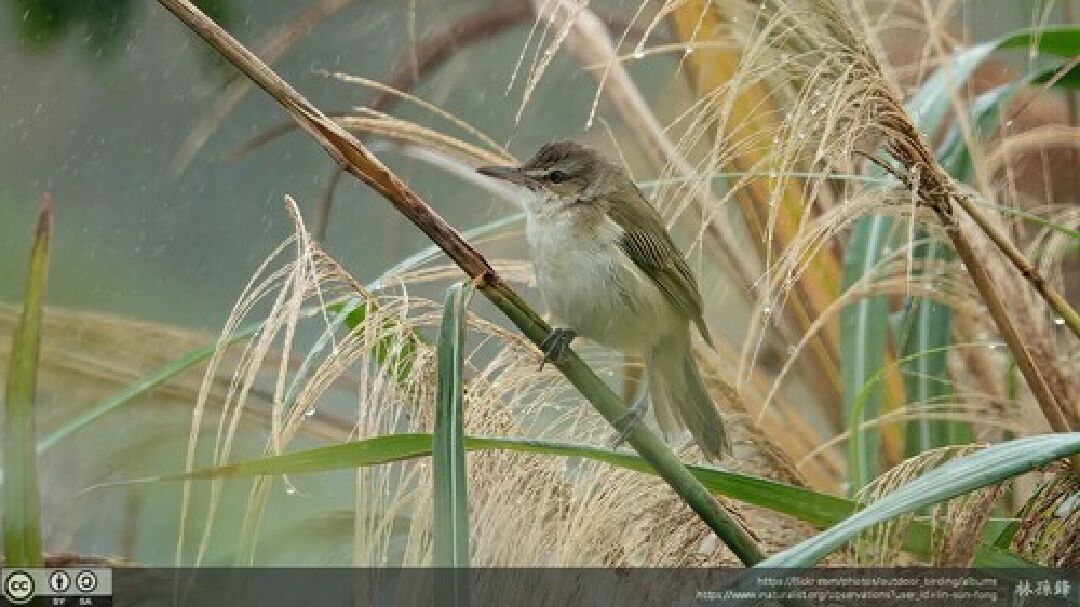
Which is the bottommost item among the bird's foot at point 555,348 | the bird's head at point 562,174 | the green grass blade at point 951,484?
the green grass blade at point 951,484

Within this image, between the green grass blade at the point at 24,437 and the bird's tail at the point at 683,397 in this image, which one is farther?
the bird's tail at the point at 683,397

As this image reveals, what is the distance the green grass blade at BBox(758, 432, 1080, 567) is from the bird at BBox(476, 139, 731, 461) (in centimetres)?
35

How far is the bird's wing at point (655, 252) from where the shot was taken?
3.65 feet

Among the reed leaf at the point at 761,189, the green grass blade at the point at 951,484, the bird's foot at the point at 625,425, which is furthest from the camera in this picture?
the reed leaf at the point at 761,189

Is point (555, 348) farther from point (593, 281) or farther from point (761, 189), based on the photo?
point (761, 189)

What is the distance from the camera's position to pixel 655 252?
1.12 metres

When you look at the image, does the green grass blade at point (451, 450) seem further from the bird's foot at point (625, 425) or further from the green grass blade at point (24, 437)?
the green grass blade at point (24, 437)

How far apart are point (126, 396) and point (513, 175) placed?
378 mm

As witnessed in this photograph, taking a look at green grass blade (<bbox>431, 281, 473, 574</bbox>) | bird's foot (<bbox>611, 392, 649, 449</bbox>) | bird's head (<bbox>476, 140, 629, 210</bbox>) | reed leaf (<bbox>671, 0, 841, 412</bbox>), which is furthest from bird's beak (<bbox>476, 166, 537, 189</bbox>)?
green grass blade (<bbox>431, 281, 473, 574</bbox>)

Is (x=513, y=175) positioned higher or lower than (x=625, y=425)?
higher

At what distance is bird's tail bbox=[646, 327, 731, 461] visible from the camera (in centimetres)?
113

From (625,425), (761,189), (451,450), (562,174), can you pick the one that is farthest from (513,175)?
(451,450)

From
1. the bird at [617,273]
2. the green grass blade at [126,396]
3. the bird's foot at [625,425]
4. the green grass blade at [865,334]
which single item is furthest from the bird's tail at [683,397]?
the green grass blade at [126,396]

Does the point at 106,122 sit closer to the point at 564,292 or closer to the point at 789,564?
the point at 564,292
